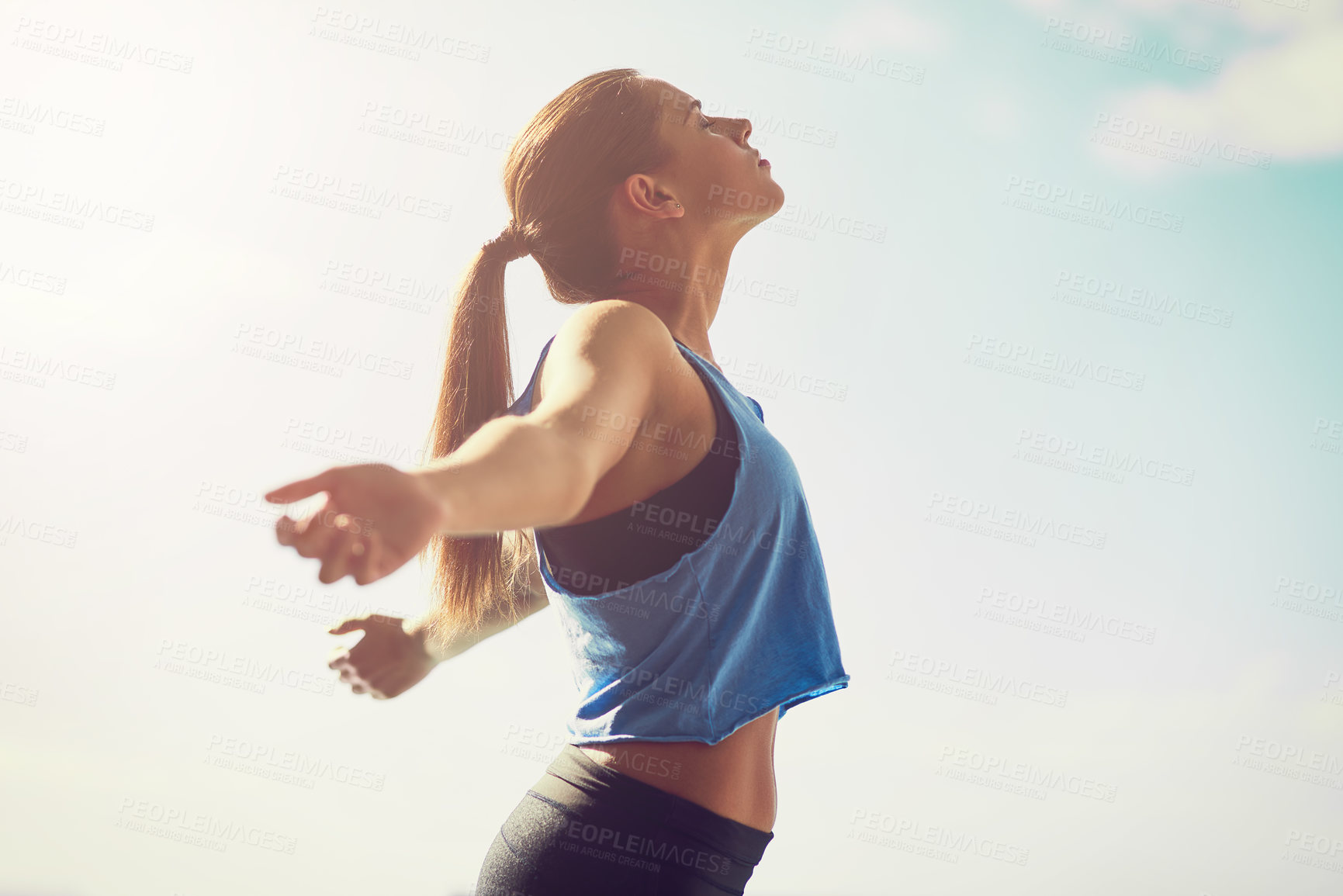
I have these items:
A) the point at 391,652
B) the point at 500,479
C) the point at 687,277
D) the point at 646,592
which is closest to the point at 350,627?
the point at 391,652

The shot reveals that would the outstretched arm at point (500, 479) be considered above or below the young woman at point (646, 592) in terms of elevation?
above

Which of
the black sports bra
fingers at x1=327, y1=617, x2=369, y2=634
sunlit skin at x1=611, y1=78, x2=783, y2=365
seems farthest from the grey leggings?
sunlit skin at x1=611, y1=78, x2=783, y2=365

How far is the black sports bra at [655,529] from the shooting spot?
3.55 ft

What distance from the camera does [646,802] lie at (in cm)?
106

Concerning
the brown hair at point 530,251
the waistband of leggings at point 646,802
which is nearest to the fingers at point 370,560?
the waistband of leggings at point 646,802

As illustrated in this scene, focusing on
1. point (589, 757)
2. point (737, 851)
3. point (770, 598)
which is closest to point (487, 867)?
point (589, 757)

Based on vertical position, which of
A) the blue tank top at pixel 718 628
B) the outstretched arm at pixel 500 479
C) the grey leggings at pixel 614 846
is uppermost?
the outstretched arm at pixel 500 479

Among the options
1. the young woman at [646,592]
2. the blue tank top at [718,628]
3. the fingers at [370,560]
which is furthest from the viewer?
the blue tank top at [718,628]

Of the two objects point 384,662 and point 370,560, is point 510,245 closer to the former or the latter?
point 384,662

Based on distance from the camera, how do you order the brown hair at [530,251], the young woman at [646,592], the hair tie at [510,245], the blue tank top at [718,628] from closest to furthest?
the young woman at [646,592], the blue tank top at [718,628], the brown hair at [530,251], the hair tie at [510,245]

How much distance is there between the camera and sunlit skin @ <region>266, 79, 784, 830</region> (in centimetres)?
110

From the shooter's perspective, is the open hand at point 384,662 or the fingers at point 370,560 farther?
the open hand at point 384,662

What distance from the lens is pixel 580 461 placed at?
0.76 metres

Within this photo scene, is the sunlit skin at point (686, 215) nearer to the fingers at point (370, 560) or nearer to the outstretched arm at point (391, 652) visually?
the outstretched arm at point (391, 652)
